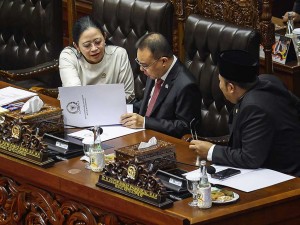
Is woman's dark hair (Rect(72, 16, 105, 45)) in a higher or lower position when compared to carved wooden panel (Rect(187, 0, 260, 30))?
lower

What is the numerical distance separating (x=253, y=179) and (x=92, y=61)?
1.69 m

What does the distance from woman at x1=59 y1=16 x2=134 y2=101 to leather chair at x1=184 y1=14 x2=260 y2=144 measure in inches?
16.8

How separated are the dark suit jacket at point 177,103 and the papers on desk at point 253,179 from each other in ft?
2.52

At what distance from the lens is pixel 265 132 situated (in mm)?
4512

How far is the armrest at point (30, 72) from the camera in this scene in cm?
646

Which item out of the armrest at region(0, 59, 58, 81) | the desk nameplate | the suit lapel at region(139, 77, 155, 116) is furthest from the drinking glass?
the armrest at region(0, 59, 58, 81)

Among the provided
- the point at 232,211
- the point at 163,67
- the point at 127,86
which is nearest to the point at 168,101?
the point at 163,67

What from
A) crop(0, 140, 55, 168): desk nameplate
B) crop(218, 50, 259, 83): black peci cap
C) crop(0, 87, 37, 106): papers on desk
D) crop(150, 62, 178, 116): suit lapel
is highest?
crop(218, 50, 259, 83): black peci cap

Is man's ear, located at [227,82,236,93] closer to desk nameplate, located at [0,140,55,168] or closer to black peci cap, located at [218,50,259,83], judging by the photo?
black peci cap, located at [218,50,259,83]

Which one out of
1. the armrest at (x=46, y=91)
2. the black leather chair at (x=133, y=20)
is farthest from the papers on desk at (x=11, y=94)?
the black leather chair at (x=133, y=20)

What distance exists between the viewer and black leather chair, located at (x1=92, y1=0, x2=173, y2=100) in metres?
5.84

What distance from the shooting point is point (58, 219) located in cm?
462

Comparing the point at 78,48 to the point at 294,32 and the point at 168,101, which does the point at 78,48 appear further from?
the point at 294,32

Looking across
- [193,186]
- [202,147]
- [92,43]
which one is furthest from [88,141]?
[92,43]
